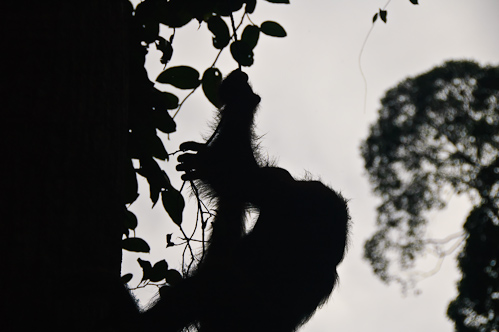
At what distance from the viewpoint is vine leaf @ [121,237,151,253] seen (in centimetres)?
287

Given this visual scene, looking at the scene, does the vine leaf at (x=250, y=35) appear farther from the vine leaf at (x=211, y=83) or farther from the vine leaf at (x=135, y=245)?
the vine leaf at (x=135, y=245)

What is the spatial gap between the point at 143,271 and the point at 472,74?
25.3 metres

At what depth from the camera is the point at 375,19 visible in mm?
3279

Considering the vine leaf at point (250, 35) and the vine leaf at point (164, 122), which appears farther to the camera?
the vine leaf at point (250, 35)

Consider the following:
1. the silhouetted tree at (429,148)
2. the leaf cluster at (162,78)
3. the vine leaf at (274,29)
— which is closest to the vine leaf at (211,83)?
the leaf cluster at (162,78)

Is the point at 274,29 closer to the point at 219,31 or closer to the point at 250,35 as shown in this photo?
the point at 250,35

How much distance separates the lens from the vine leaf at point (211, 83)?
9.84 feet

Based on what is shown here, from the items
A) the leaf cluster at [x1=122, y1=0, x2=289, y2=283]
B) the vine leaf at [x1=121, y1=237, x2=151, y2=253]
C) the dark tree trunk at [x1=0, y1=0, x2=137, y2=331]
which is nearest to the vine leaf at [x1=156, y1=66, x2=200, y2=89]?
the leaf cluster at [x1=122, y1=0, x2=289, y2=283]

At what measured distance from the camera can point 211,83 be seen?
119 inches

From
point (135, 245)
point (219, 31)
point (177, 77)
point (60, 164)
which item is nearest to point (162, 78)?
point (177, 77)

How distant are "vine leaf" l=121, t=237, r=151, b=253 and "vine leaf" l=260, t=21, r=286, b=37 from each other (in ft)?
4.64

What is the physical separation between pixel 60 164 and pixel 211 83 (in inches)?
67.3

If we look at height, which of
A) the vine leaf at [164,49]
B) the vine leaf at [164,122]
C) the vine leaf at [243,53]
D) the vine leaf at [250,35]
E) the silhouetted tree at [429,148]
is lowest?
the vine leaf at [164,122]

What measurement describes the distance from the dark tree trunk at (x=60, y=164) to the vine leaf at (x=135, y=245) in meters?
1.24
